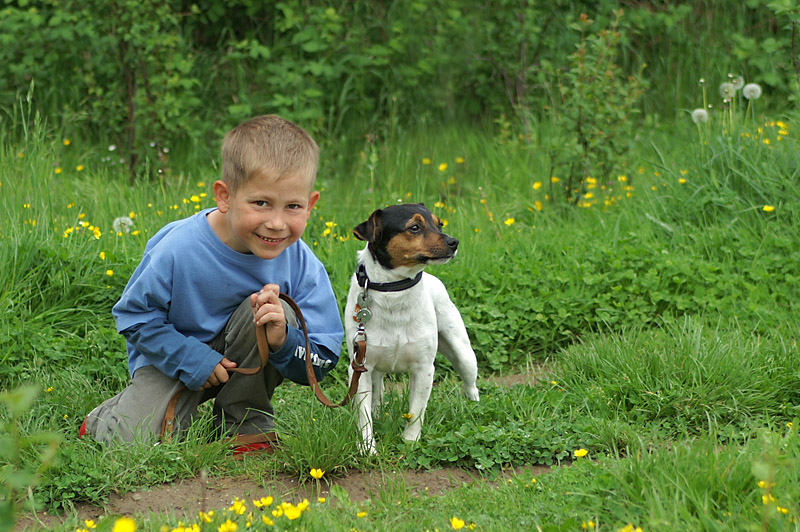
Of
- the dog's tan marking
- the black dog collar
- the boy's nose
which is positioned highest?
the boy's nose

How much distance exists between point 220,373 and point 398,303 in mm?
766

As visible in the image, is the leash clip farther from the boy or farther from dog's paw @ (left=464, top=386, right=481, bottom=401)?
dog's paw @ (left=464, top=386, right=481, bottom=401)

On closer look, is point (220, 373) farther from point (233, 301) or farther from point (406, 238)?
point (406, 238)

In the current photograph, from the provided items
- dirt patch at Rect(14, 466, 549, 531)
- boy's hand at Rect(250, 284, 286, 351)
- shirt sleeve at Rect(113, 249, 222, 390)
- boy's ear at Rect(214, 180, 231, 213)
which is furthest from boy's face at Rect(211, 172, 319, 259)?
dirt patch at Rect(14, 466, 549, 531)

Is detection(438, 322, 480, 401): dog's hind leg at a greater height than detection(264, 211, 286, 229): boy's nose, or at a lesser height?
lesser

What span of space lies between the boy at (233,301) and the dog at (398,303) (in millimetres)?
239

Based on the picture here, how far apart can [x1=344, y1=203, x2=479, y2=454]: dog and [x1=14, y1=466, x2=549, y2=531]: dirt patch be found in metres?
0.19

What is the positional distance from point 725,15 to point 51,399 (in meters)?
7.75

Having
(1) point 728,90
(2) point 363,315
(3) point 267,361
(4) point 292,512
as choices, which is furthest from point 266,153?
(1) point 728,90

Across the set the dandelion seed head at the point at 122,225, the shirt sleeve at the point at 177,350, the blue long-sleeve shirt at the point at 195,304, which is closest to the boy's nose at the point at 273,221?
the blue long-sleeve shirt at the point at 195,304

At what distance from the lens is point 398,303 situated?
3201 millimetres

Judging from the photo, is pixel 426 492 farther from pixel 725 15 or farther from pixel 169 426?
pixel 725 15

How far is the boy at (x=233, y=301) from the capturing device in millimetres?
2994

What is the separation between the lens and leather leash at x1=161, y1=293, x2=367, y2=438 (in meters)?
3.15
